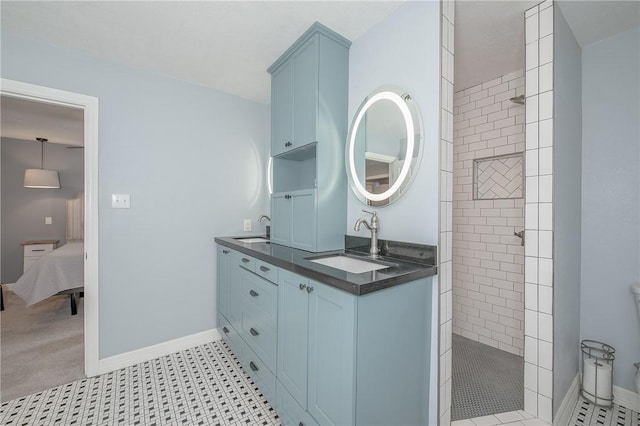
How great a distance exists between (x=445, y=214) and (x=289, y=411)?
137cm

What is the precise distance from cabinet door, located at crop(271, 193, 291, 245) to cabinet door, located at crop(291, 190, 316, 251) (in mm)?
65

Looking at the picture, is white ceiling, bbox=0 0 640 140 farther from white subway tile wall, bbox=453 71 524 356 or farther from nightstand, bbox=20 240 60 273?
nightstand, bbox=20 240 60 273

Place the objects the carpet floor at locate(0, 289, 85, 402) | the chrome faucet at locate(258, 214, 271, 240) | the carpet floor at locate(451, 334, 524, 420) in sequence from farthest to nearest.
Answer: the chrome faucet at locate(258, 214, 271, 240)
the carpet floor at locate(0, 289, 85, 402)
the carpet floor at locate(451, 334, 524, 420)

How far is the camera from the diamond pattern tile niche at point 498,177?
233 cm

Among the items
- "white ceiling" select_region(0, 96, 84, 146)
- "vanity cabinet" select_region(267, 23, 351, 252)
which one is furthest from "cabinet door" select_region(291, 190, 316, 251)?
"white ceiling" select_region(0, 96, 84, 146)

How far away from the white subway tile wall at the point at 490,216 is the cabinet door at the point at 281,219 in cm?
178

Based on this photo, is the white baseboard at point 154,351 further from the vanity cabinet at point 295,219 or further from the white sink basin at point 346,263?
the white sink basin at point 346,263

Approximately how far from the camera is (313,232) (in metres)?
1.84

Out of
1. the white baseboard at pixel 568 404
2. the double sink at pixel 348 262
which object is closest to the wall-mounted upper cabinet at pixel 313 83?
the double sink at pixel 348 262

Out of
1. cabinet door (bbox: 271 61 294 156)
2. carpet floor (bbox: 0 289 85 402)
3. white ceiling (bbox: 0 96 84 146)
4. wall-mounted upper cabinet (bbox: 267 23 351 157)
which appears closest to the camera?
wall-mounted upper cabinet (bbox: 267 23 351 157)

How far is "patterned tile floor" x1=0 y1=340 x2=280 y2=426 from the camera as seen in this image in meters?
1.62

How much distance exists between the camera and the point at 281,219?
2.22 m

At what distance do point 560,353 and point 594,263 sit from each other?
738 millimetres

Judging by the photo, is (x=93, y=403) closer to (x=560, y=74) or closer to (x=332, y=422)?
(x=332, y=422)
